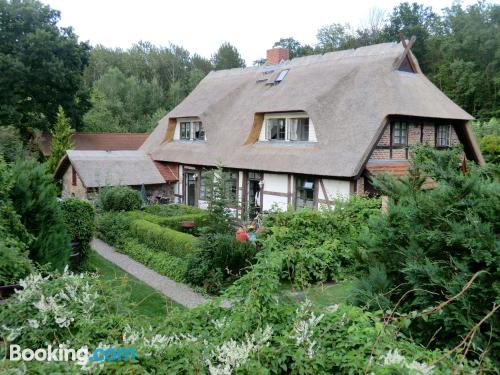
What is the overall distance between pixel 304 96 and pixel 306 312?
15224mm

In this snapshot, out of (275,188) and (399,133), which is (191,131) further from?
(399,133)

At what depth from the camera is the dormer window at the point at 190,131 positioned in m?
23.2

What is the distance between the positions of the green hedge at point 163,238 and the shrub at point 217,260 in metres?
0.69

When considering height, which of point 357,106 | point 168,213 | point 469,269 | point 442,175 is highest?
point 357,106

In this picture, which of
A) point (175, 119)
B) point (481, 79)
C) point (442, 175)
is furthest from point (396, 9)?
point (442, 175)

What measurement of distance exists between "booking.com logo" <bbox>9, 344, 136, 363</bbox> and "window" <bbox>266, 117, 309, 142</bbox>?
49.9ft

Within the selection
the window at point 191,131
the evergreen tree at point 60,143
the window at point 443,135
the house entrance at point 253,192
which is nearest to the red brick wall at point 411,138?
the window at point 443,135

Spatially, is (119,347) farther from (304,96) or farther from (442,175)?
(304,96)

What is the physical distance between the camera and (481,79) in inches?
1583

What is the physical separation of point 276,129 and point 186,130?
6.63m

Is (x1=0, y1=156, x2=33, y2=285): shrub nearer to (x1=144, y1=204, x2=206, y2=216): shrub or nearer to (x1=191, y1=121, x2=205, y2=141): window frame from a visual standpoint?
(x1=144, y1=204, x2=206, y2=216): shrub

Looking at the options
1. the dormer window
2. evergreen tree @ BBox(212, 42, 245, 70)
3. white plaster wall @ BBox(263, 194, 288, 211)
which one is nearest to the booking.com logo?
white plaster wall @ BBox(263, 194, 288, 211)

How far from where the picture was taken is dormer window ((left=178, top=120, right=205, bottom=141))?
23.2 m

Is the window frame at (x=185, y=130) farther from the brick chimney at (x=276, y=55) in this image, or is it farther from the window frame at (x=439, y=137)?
the window frame at (x=439, y=137)
